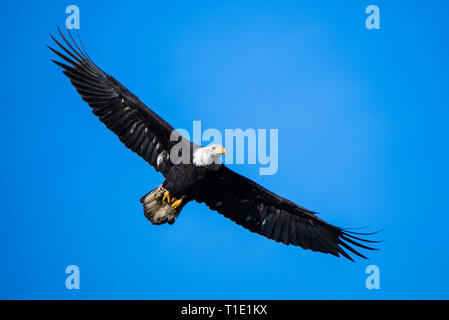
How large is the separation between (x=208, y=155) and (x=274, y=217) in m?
2.02

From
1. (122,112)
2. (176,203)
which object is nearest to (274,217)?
(176,203)

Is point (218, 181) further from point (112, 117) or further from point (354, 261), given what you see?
point (354, 261)

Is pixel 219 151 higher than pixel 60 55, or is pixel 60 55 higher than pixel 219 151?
pixel 60 55

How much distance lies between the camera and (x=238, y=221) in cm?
1075

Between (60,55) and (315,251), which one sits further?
(315,251)

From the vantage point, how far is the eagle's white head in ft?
31.4

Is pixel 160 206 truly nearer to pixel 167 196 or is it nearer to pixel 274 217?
pixel 167 196

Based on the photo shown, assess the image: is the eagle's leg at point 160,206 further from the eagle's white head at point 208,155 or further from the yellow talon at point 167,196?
the eagle's white head at point 208,155

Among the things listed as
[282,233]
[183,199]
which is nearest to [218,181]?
[183,199]

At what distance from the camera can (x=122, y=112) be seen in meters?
10.2

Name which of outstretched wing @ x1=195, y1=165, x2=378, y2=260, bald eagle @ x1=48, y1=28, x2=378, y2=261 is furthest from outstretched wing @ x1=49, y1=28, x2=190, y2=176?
outstretched wing @ x1=195, y1=165, x2=378, y2=260

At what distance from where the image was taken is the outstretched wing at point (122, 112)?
33.0ft

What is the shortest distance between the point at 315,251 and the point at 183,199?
8.55ft
